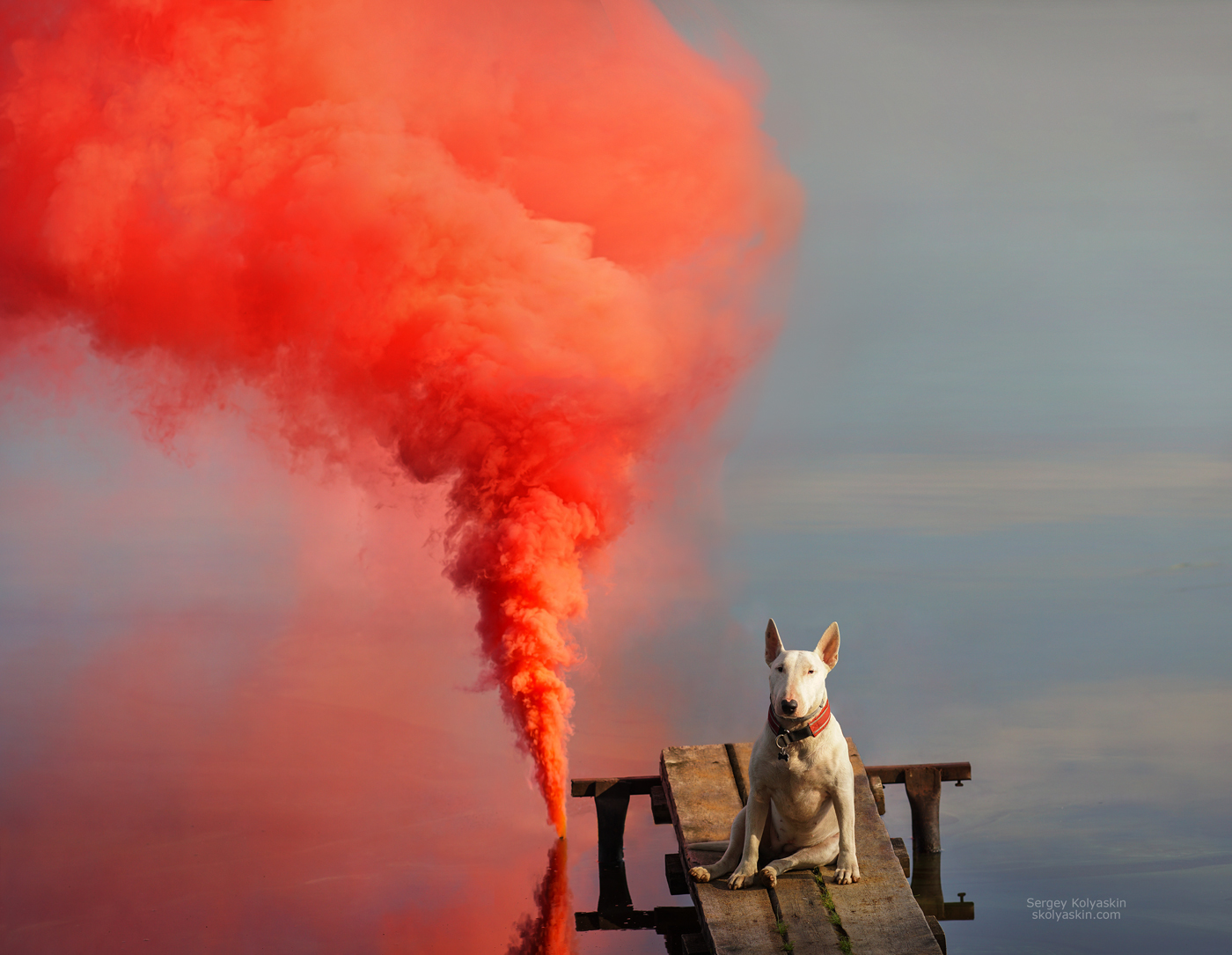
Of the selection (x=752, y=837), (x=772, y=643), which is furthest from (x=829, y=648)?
(x=752, y=837)

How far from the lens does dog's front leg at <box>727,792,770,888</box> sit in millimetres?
10898

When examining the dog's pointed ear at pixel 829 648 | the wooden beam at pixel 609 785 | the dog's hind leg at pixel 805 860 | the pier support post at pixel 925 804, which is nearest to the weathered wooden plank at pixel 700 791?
the wooden beam at pixel 609 785

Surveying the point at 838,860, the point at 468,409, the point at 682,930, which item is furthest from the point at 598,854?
the point at 468,409

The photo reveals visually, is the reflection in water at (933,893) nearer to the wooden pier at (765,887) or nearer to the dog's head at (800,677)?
the wooden pier at (765,887)

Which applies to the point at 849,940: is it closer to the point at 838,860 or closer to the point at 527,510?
the point at 838,860

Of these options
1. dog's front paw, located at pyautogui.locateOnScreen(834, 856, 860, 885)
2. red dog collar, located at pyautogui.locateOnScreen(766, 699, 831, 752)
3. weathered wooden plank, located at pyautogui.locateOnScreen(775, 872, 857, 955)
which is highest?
red dog collar, located at pyautogui.locateOnScreen(766, 699, 831, 752)

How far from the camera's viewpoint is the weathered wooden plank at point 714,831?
1026 cm

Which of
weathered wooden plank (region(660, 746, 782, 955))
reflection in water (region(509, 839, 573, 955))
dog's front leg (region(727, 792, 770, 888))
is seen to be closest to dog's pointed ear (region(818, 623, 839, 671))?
dog's front leg (region(727, 792, 770, 888))

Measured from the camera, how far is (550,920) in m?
13.4

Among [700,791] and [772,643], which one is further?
[700,791]

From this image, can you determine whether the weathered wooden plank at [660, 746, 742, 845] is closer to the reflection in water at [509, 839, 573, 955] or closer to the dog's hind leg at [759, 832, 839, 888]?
the dog's hind leg at [759, 832, 839, 888]

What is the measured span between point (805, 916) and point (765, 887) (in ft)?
1.96

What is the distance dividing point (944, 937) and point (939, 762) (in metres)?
3.32

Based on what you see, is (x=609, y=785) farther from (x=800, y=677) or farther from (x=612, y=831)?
(x=800, y=677)
